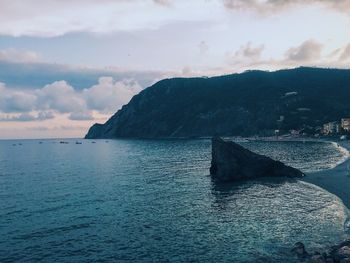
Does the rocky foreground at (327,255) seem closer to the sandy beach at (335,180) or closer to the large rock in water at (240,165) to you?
the sandy beach at (335,180)

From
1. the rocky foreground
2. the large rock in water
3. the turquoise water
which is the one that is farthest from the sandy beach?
the rocky foreground

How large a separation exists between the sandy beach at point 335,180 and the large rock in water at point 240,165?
5.43 metres

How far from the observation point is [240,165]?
100562 millimetres

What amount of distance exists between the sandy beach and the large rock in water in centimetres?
543

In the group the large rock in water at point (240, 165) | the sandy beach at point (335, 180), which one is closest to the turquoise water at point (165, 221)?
the sandy beach at point (335, 180)

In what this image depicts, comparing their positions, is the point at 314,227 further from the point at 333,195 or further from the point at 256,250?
the point at 333,195

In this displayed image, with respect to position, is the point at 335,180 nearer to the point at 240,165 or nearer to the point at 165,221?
the point at 240,165

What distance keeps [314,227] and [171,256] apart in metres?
22.4

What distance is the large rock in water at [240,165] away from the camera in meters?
99.0

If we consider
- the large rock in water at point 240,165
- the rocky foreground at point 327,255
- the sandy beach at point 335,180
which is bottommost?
the rocky foreground at point 327,255

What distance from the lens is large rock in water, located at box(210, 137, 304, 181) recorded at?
325 feet

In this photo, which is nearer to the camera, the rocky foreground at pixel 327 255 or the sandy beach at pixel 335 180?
the rocky foreground at pixel 327 255

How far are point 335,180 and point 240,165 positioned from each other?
2310 cm

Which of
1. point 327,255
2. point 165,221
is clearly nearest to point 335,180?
point 165,221
